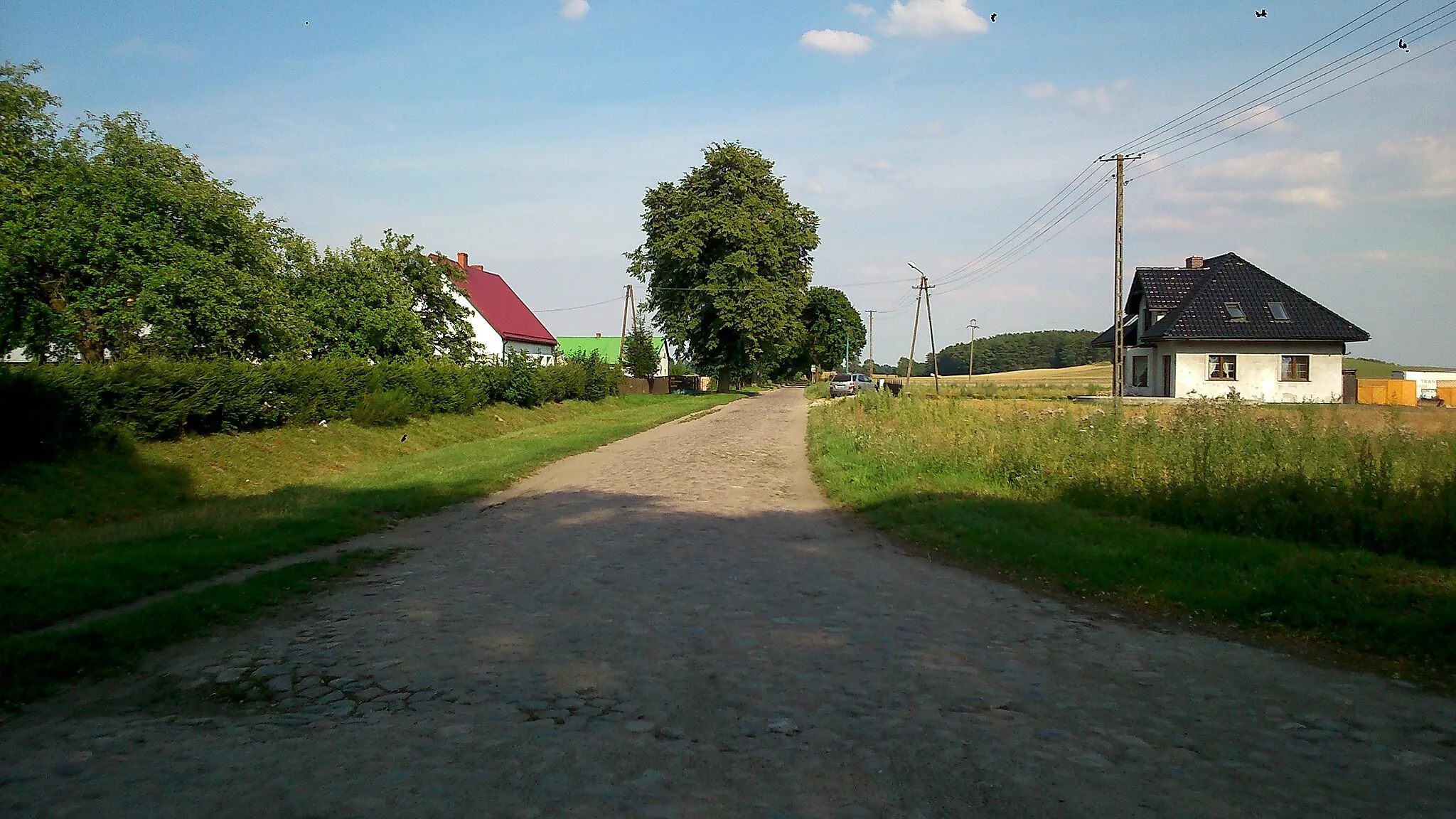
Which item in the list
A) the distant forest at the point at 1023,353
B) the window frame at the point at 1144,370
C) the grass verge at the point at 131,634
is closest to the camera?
the grass verge at the point at 131,634

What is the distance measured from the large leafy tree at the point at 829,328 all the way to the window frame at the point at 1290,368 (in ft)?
199

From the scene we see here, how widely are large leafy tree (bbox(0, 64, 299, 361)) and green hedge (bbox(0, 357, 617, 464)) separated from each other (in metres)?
4.68

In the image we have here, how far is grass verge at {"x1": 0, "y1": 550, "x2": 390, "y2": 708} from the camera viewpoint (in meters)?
5.80

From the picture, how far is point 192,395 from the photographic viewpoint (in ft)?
58.7

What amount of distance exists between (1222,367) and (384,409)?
1620 inches

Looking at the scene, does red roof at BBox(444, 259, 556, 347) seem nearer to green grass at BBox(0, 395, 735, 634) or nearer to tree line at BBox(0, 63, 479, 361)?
tree line at BBox(0, 63, 479, 361)

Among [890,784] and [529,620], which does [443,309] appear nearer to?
[529,620]

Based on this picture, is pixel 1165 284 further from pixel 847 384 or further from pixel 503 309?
pixel 503 309

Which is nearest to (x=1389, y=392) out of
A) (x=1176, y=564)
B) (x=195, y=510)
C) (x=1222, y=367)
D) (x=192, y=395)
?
(x=1222, y=367)

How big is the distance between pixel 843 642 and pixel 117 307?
24.3 metres

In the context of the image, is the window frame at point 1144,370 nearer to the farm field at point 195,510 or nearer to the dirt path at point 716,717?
the farm field at point 195,510

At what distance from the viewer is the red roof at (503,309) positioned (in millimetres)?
60812

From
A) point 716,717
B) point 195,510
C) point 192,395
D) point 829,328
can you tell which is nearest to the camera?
point 716,717

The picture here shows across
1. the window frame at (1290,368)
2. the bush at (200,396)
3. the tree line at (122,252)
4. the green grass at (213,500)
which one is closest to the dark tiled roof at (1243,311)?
the window frame at (1290,368)
